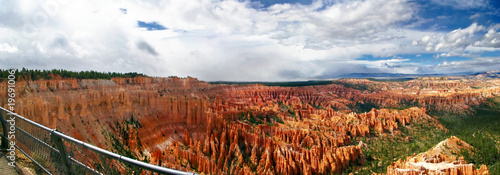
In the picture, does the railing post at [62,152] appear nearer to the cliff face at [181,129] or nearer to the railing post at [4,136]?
the railing post at [4,136]

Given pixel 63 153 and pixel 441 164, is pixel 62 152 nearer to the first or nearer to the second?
pixel 63 153

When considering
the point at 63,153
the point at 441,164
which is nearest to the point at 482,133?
the point at 441,164

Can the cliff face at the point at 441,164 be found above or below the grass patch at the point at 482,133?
above

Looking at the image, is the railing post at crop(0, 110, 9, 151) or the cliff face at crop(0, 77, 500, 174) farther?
the cliff face at crop(0, 77, 500, 174)

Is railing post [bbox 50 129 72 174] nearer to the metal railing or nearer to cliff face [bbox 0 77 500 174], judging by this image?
the metal railing

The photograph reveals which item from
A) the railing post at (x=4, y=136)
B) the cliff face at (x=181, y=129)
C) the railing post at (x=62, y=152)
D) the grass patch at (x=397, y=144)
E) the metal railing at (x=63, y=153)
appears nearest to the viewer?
the metal railing at (x=63, y=153)

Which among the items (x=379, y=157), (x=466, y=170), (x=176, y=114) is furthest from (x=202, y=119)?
(x=466, y=170)

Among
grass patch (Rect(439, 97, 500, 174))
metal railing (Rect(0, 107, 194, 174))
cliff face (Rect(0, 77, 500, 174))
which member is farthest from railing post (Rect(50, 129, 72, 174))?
grass patch (Rect(439, 97, 500, 174))

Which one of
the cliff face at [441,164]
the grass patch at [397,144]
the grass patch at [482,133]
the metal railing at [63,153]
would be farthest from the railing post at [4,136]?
the grass patch at [482,133]

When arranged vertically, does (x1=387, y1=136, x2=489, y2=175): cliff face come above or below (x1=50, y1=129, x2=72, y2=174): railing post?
below
